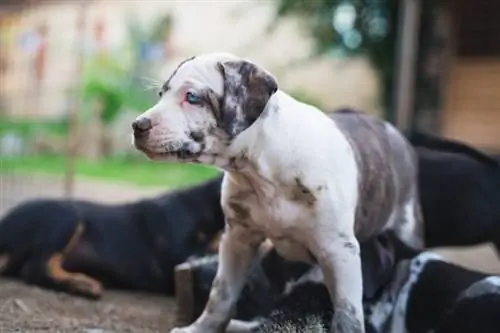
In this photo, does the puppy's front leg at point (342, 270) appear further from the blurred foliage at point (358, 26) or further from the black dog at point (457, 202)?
the blurred foliage at point (358, 26)

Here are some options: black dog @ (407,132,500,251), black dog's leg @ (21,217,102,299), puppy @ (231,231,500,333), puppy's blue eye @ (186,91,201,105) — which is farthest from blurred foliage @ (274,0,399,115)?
puppy's blue eye @ (186,91,201,105)

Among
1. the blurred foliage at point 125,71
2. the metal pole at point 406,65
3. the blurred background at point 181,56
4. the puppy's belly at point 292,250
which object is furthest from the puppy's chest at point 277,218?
the blurred foliage at point 125,71

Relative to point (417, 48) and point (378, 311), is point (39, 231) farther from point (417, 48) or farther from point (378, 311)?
point (417, 48)

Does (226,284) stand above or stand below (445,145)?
below

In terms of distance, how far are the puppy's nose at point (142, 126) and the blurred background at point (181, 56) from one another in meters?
2.14

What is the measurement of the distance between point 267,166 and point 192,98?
24 centimetres

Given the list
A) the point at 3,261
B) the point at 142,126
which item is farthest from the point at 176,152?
the point at 3,261

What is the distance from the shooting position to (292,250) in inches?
84.7

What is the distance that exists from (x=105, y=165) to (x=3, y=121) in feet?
8.47

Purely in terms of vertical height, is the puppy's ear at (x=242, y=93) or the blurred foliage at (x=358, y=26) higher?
the puppy's ear at (x=242, y=93)

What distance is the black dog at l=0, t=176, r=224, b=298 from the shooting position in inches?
118

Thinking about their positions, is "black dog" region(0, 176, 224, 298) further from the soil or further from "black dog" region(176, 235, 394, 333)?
"black dog" region(176, 235, 394, 333)

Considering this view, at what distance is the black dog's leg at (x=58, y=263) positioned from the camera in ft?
9.36

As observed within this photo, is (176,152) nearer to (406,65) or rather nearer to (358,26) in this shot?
(406,65)
